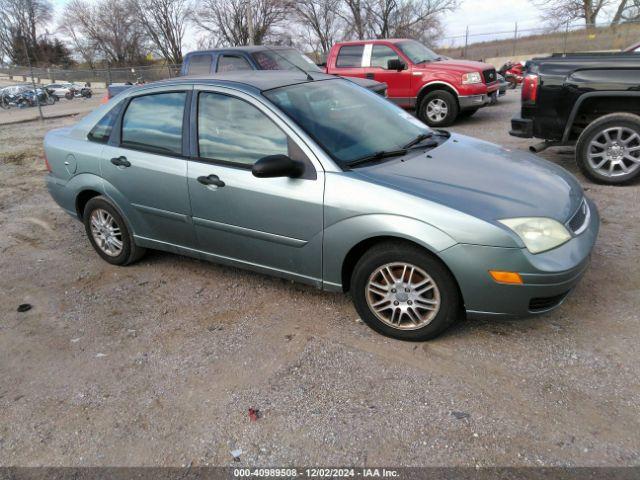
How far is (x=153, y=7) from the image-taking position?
177 feet

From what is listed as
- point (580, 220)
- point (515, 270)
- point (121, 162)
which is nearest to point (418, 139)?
point (580, 220)

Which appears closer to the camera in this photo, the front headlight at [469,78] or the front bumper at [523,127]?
the front bumper at [523,127]

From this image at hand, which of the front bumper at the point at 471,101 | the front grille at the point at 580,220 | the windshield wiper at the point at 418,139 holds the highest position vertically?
the windshield wiper at the point at 418,139

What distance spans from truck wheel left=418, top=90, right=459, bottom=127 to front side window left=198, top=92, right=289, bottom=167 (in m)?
7.46

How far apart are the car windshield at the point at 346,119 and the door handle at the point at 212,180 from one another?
0.67 m

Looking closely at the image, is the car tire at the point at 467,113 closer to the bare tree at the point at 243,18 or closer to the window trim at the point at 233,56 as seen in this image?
the window trim at the point at 233,56

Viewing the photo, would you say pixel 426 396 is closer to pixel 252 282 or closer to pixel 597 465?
pixel 597 465

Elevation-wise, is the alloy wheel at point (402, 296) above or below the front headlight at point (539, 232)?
below

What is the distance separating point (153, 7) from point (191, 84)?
2283 inches

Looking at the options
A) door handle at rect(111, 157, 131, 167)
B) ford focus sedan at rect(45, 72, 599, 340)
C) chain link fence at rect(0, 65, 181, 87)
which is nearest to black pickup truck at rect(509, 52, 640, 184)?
ford focus sedan at rect(45, 72, 599, 340)

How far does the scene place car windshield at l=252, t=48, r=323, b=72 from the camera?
8.88 m

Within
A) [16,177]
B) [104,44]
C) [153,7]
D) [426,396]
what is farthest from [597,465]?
[104,44]

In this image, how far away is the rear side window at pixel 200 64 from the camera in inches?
369

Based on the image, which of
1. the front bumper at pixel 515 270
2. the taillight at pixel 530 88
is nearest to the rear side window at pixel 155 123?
the front bumper at pixel 515 270
